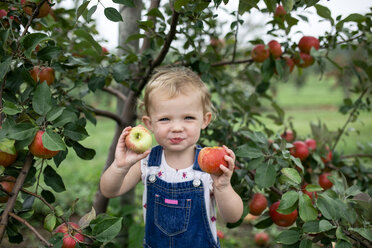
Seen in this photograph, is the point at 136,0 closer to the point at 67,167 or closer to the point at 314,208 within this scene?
the point at 314,208

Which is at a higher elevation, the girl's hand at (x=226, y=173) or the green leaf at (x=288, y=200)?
the girl's hand at (x=226, y=173)

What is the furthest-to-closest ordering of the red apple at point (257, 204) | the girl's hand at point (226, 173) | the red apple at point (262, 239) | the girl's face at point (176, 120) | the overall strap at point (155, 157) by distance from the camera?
the red apple at point (262, 239) < the red apple at point (257, 204) < the overall strap at point (155, 157) < the girl's face at point (176, 120) < the girl's hand at point (226, 173)

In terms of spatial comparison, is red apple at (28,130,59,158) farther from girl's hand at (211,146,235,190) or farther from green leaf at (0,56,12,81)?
girl's hand at (211,146,235,190)

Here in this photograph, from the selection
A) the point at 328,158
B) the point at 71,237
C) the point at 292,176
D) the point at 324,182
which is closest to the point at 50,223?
the point at 71,237

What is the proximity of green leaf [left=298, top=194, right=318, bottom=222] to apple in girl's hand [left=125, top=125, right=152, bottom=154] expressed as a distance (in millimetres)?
533

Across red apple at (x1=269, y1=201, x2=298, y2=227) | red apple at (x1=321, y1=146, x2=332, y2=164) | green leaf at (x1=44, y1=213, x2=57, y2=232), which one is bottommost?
red apple at (x1=269, y1=201, x2=298, y2=227)

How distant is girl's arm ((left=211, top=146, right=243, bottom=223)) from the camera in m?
1.00

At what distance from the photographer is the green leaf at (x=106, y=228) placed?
96 cm

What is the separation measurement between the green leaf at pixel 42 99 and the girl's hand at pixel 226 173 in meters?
0.55

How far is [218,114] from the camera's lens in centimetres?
165

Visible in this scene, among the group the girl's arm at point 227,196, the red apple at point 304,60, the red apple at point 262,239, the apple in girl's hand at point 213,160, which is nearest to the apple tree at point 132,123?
the red apple at point 304,60

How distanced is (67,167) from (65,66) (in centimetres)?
336

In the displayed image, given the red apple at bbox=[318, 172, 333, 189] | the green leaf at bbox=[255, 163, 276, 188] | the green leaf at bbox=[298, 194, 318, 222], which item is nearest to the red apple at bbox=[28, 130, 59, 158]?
the green leaf at bbox=[255, 163, 276, 188]

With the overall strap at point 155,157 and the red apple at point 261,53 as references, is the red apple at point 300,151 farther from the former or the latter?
the overall strap at point 155,157
